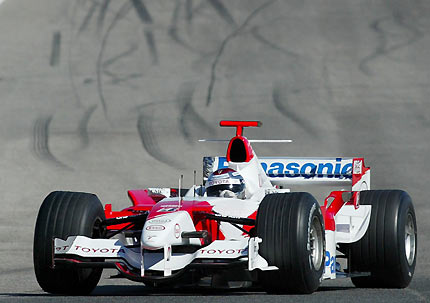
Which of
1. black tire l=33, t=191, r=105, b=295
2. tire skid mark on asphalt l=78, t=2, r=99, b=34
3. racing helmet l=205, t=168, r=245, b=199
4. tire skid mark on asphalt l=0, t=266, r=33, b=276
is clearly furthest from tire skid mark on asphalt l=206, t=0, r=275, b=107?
black tire l=33, t=191, r=105, b=295

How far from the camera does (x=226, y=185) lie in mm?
11703

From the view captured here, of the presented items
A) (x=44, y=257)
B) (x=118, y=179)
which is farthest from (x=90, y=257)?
(x=118, y=179)

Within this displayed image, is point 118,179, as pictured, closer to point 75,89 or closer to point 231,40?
point 75,89

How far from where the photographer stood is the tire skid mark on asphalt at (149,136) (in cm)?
2430

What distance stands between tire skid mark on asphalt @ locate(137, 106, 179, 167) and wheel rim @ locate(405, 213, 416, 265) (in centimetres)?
1132

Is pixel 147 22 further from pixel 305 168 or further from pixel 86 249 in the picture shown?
pixel 86 249

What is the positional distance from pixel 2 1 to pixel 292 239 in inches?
1046

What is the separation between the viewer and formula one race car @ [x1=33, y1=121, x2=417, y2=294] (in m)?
9.88

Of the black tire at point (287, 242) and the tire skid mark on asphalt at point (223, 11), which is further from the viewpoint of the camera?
the tire skid mark on asphalt at point (223, 11)

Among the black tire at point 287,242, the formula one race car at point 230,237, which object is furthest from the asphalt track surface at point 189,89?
the black tire at point 287,242

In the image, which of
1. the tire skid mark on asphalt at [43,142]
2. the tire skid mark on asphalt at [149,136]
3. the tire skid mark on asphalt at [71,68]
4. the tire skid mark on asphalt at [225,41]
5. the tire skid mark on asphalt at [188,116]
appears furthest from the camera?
the tire skid mark on asphalt at [225,41]

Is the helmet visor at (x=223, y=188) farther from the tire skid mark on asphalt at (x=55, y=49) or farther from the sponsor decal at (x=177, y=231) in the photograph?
the tire skid mark on asphalt at (x=55, y=49)

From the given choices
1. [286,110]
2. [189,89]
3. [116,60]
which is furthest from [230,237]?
[116,60]

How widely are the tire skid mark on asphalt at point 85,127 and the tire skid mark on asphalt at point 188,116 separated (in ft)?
7.61
